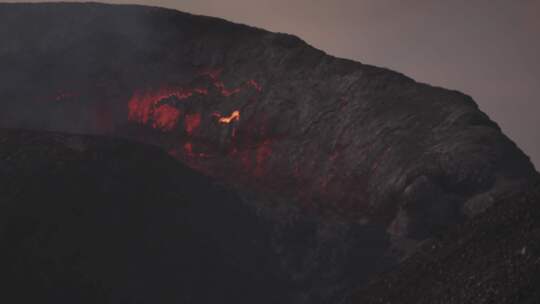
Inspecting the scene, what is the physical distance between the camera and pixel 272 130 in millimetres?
52125

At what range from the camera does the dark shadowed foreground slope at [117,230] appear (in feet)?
117

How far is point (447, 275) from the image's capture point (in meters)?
29.1

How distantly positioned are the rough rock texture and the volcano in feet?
8.08

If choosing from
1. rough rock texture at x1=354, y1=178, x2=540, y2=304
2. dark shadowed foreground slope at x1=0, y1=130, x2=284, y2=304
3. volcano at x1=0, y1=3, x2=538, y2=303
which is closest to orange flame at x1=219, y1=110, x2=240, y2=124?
volcano at x1=0, y1=3, x2=538, y2=303

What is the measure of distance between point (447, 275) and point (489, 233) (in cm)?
231

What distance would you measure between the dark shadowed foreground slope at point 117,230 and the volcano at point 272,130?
0.67ft

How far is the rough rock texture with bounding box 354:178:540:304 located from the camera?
78.9ft

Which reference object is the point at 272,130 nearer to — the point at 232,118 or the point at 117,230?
the point at 232,118

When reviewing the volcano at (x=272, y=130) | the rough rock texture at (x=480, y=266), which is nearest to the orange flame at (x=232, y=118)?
the volcano at (x=272, y=130)

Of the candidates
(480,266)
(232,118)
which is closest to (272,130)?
(232,118)

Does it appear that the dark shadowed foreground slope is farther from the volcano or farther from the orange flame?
the orange flame

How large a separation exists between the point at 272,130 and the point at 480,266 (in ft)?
84.8

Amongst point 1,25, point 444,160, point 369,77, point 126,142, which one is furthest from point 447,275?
point 1,25

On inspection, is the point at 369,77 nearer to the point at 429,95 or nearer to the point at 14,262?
the point at 429,95
